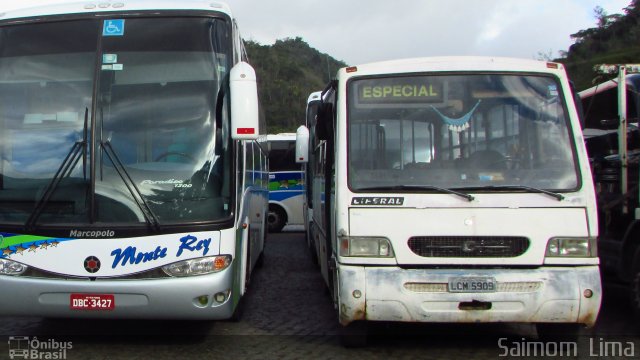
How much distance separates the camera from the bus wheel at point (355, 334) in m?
5.73

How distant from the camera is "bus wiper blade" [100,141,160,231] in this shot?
5434mm

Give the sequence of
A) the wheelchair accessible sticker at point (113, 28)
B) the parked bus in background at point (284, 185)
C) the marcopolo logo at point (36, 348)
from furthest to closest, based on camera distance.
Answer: the parked bus in background at point (284, 185) → the wheelchair accessible sticker at point (113, 28) → the marcopolo logo at point (36, 348)

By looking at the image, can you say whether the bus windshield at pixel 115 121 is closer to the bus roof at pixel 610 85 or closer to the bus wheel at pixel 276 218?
the bus roof at pixel 610 85

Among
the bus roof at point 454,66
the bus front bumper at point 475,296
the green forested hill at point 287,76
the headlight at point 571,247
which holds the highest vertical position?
the green forested hill at point 287,76

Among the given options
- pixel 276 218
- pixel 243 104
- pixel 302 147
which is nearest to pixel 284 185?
pixel 276 218

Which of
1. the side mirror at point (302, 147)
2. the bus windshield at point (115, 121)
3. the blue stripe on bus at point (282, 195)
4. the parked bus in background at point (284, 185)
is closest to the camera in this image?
the bus windshield at point (115, 121)

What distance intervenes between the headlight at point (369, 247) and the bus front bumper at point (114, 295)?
3.95 ft

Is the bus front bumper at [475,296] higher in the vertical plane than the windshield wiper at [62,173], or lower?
lower

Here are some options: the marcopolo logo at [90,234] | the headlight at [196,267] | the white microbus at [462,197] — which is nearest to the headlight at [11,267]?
the marcopolo logo at [90,234]

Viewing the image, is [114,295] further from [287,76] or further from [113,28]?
[287,76]

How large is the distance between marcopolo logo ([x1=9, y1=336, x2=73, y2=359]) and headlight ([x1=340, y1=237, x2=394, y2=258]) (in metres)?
2.73

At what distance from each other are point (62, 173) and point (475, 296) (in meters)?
3.66

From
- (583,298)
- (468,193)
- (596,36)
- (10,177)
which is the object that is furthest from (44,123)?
(596,36)

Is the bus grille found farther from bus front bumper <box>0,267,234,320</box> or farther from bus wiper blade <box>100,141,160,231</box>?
bus wiper blade <box>100,141,160,231</box>
